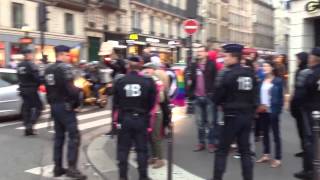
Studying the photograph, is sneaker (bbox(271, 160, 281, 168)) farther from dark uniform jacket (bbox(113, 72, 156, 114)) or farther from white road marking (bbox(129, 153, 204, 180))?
dark uniform jacket (bbox(113, 72, 156, 114))

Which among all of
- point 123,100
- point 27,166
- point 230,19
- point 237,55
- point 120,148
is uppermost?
point 230,19

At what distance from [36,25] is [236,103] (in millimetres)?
28116

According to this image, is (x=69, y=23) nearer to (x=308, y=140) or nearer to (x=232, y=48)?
(x=308, y=140)

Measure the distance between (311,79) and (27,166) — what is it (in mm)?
4396

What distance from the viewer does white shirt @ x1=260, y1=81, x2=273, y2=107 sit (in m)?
7.96

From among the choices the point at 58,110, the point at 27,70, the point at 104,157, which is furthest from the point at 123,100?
the point at 27,70

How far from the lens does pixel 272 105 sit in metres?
7.93

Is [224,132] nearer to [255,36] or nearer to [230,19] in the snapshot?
[230,19]

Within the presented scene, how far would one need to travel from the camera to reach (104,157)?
8555mm

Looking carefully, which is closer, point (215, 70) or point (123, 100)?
point (123, 100)

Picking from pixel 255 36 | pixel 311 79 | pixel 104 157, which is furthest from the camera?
pixel 255 36

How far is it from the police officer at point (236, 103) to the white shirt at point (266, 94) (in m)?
1.67

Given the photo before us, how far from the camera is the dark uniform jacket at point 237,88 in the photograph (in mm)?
6176

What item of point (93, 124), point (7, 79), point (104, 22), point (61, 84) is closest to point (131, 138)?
point (61, 84)
